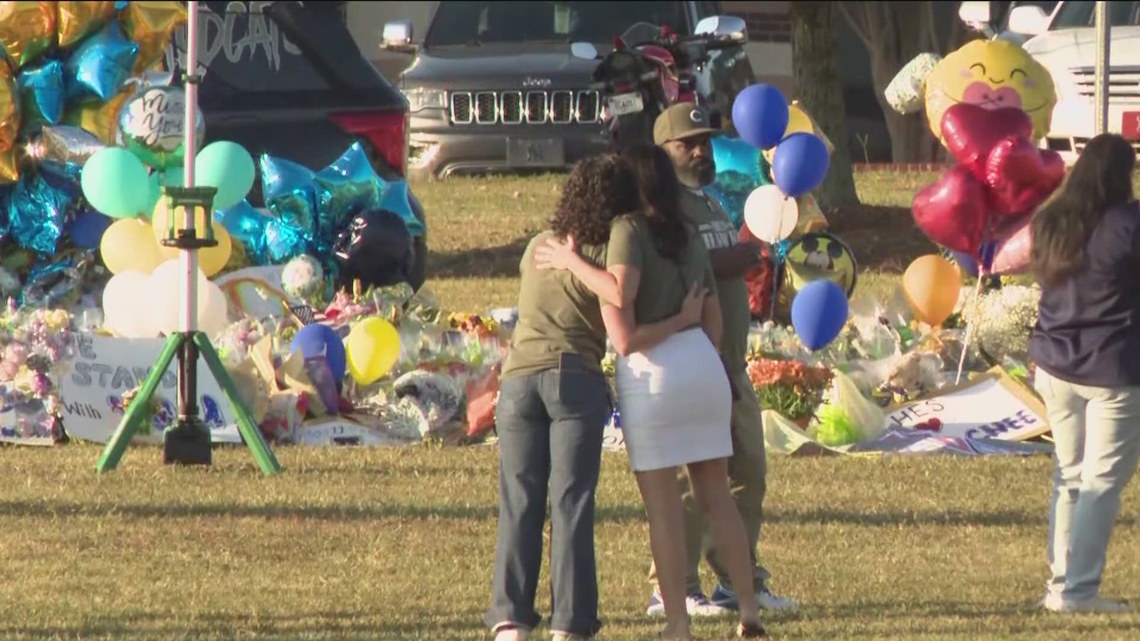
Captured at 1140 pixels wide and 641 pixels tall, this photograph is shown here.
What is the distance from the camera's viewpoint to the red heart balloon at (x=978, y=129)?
10914mm

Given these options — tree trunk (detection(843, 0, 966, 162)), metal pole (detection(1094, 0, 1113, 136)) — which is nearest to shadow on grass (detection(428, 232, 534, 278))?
metal pole (detection(1094, 0, 1113, 136))

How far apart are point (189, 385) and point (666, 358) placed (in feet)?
11.2

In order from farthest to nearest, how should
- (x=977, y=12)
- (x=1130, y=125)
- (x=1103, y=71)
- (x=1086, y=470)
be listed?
(x=1130, y=125) → (x=977, y=12) → (x=1103, y=71) → (x=1086, y=470)

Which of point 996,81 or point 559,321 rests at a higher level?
point 996,81

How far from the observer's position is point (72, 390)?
10.1 m

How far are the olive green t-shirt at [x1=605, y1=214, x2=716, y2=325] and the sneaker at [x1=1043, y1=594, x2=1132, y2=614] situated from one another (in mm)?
1627

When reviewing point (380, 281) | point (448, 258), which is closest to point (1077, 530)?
point (380, 281)

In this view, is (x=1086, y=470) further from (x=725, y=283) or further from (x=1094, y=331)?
(x=725, y=283)

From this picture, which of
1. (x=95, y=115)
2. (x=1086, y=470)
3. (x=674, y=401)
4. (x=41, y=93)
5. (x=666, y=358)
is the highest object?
(x=41, y=93)

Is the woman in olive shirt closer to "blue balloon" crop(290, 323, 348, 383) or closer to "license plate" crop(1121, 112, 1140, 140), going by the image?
"blue balloon" crop(290, 323, 348, 383)

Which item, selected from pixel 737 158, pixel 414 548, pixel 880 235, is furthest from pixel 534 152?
pixel 414 548

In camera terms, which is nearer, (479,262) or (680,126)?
(680,126)

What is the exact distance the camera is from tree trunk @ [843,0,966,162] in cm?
2589

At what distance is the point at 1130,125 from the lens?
15570mm
